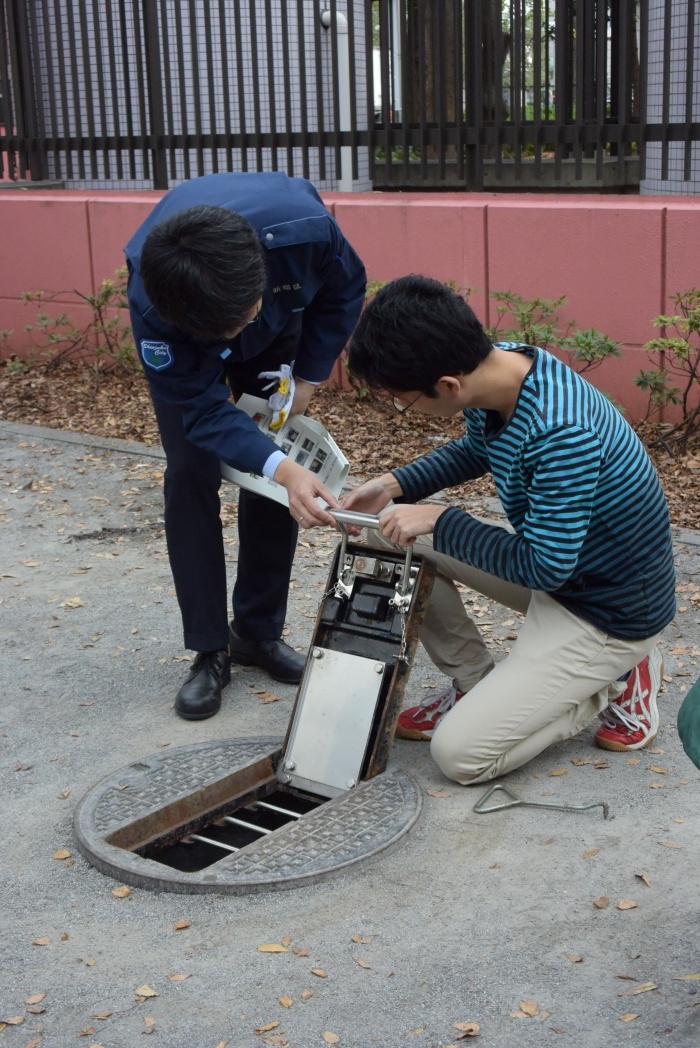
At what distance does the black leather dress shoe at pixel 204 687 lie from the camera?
3885 mm

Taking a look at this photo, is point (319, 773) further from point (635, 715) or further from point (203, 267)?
point (203, 267)

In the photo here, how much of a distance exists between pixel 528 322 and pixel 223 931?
168 inches

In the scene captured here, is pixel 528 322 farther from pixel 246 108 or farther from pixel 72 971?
pixel 72 971

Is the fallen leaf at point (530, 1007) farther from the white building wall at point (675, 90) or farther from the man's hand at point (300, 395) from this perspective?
the white building wall at point (675, 90)

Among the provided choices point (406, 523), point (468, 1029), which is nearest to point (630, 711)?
point (406, 523)

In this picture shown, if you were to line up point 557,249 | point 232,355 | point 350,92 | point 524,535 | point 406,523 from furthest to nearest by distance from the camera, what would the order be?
1. point 350,92
2. point 557,249
3. point 232,355
4. point 406,523
5. point 524,535

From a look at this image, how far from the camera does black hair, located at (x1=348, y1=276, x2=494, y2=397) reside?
2.97 metres

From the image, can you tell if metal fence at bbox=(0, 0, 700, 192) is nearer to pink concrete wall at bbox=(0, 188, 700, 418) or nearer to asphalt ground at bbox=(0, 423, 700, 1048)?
pink concrete wall at bbox=(0, 188, 700, 418)

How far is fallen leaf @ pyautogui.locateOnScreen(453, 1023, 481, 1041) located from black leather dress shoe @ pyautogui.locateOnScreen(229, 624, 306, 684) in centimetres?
173

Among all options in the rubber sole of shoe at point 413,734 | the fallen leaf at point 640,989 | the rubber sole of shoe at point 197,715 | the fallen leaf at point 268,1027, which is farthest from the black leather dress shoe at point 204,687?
the fallen leaf at point 640,989

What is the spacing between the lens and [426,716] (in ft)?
12.2

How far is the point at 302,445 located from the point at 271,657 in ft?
2.66

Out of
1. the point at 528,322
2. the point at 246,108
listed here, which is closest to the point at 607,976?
the point at 528,322

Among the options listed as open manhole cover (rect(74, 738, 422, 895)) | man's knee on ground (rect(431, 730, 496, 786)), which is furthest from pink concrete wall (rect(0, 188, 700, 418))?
open manhole cover (rect(74, 738, 422, 895))
